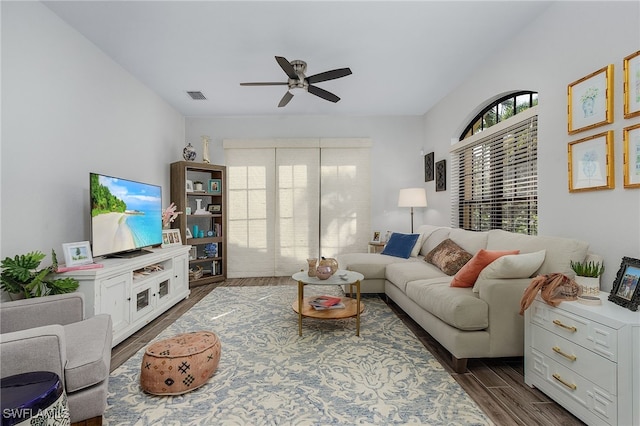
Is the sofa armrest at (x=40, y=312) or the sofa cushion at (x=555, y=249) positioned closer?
the sofa armrest at (x=40, y=312)

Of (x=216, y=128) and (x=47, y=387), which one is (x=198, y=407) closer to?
(x=47, y=387)

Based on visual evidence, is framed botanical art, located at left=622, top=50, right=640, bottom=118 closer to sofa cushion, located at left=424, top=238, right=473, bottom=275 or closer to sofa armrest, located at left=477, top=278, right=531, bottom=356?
sofa armrest, located at left=477, top=278, right=531, bottom=356

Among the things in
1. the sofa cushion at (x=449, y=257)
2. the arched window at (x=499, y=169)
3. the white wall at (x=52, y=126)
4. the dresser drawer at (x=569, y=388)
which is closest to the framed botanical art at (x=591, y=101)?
the arched window at (x=499, y=169)

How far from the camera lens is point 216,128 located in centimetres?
532

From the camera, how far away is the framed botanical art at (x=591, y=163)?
2023mm

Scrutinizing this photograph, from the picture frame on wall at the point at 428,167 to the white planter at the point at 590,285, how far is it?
3.30 meters

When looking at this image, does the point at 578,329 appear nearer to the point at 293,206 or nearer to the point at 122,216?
the point at 122,216

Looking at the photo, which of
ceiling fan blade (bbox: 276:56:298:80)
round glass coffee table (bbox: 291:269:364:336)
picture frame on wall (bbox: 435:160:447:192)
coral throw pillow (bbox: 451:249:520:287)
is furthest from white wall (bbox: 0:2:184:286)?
picture frame on wall (bbox: 435:160:447:192)

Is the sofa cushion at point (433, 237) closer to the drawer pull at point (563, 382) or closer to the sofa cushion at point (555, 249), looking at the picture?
the sofa cushion at point (555, 249)

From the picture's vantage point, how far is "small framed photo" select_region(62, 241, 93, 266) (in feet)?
7.89

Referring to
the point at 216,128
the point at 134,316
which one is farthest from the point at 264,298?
the point at 216,128

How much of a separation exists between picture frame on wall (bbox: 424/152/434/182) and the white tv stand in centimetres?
388

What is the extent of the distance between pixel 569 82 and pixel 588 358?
1966 millimetres

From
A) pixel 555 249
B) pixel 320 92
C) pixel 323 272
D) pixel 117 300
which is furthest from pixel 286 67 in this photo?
pixel 555 249
